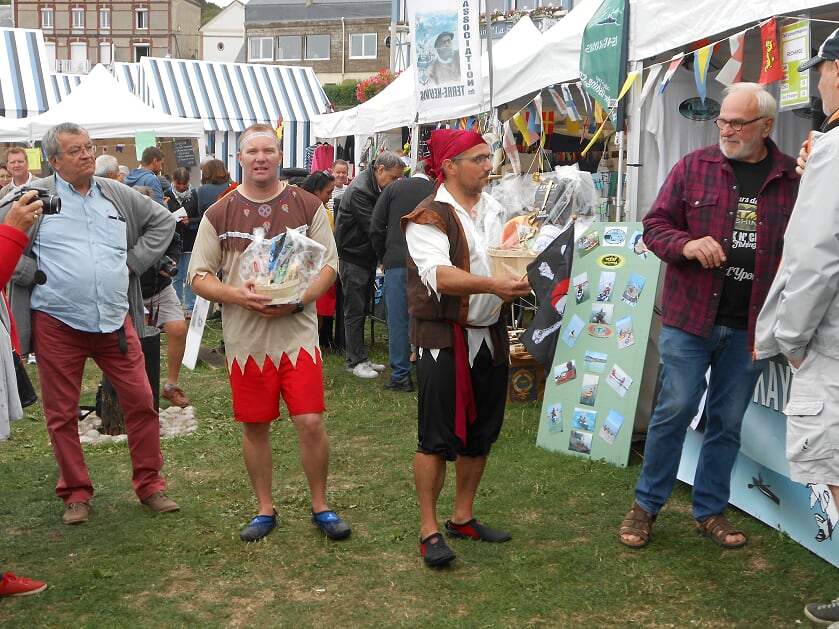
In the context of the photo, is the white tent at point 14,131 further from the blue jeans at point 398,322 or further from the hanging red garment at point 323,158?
the blue jeans at point 398,322

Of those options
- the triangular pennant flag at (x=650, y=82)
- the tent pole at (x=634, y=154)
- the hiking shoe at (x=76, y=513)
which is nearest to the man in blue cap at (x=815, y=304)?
the triangular pennant flag at (x=650, y=82)

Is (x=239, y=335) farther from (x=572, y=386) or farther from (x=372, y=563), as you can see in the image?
(x=572, y=386)

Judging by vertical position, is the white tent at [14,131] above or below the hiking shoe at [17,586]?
above

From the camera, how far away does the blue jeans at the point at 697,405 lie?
4.16 m

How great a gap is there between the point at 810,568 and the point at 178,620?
8.66ft

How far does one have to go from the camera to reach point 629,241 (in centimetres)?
561

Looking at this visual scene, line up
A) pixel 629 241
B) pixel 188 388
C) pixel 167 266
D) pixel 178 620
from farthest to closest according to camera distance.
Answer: pixel 188 388 → pixel 167 266 → pixel 629 241 → pixel 178 620

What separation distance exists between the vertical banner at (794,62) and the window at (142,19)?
76661mm

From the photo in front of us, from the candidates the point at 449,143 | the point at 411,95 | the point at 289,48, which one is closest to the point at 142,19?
the point at 289,48

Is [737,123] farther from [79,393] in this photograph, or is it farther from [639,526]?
[79,393]

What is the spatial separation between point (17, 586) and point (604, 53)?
4.47 m

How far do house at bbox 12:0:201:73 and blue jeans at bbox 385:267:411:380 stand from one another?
71.0 metres

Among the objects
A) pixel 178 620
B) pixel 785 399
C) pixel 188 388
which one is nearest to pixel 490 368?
pixel 785 399

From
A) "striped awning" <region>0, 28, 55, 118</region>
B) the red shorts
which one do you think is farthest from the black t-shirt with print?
"striped awning" <region>0, 28, 55, 118</region>
